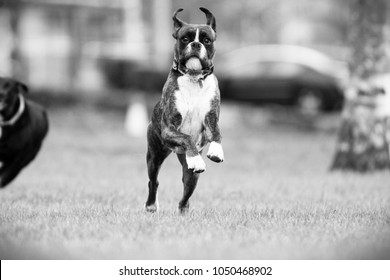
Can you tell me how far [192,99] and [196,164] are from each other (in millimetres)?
589

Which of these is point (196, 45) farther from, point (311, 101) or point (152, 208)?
point (311, 101)

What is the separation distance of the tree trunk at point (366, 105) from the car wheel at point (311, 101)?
9.62m

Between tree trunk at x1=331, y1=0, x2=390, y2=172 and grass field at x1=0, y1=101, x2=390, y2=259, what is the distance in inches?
17.5

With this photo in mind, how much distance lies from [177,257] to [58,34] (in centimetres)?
2463

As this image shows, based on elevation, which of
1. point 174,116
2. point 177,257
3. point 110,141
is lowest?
point 110,141

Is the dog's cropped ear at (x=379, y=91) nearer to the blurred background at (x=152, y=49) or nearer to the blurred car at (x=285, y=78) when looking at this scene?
the blurred background at (x=152, y=49)

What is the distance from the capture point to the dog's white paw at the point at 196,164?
5.68 metres

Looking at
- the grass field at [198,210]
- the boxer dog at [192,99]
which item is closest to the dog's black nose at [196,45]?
the boxer dog at [192,99]

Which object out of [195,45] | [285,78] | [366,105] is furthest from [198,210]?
[285,78]

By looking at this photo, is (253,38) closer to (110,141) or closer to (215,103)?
(110,141)

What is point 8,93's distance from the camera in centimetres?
847
